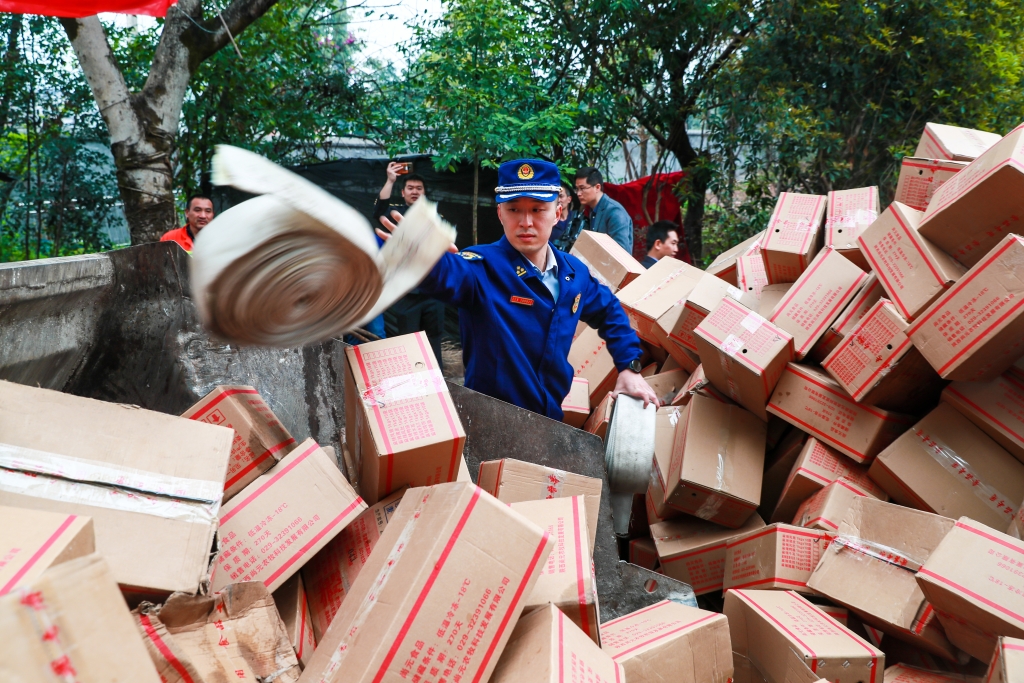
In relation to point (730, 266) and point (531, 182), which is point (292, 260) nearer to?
point (531, 182)

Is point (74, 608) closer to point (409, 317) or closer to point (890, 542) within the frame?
point (890, 542)

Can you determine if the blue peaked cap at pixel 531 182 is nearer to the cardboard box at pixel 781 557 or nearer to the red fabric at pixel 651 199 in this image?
the cardboard box at pixel 781 557

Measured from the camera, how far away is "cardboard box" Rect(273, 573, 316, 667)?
65.7 inches

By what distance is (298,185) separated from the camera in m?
1.34

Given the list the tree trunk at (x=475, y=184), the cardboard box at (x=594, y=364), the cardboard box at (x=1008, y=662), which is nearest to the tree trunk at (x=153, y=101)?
the tree trunk at (x=475, y=184)

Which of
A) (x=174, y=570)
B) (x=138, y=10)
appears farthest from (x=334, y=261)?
(x=138, y=10)

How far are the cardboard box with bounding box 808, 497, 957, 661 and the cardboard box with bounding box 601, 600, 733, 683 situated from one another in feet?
2.32

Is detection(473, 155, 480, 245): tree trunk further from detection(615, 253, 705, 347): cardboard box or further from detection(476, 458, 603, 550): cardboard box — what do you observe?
detection(476, 458, 603, 550): cardboard box

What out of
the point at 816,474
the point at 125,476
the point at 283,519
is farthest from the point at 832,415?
the point at 125,476

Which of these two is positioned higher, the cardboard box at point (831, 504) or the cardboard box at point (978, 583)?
the cardboard box at point (978, 583)

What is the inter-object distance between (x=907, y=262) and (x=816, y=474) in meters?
0.91

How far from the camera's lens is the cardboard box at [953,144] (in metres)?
3.52

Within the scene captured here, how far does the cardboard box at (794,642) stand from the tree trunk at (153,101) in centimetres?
545

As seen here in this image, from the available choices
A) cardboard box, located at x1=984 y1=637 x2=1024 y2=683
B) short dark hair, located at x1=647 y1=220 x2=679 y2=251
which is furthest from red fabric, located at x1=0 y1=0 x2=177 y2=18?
cardboard box, located at x1=984 y1=637 x2=1024 y2=683
